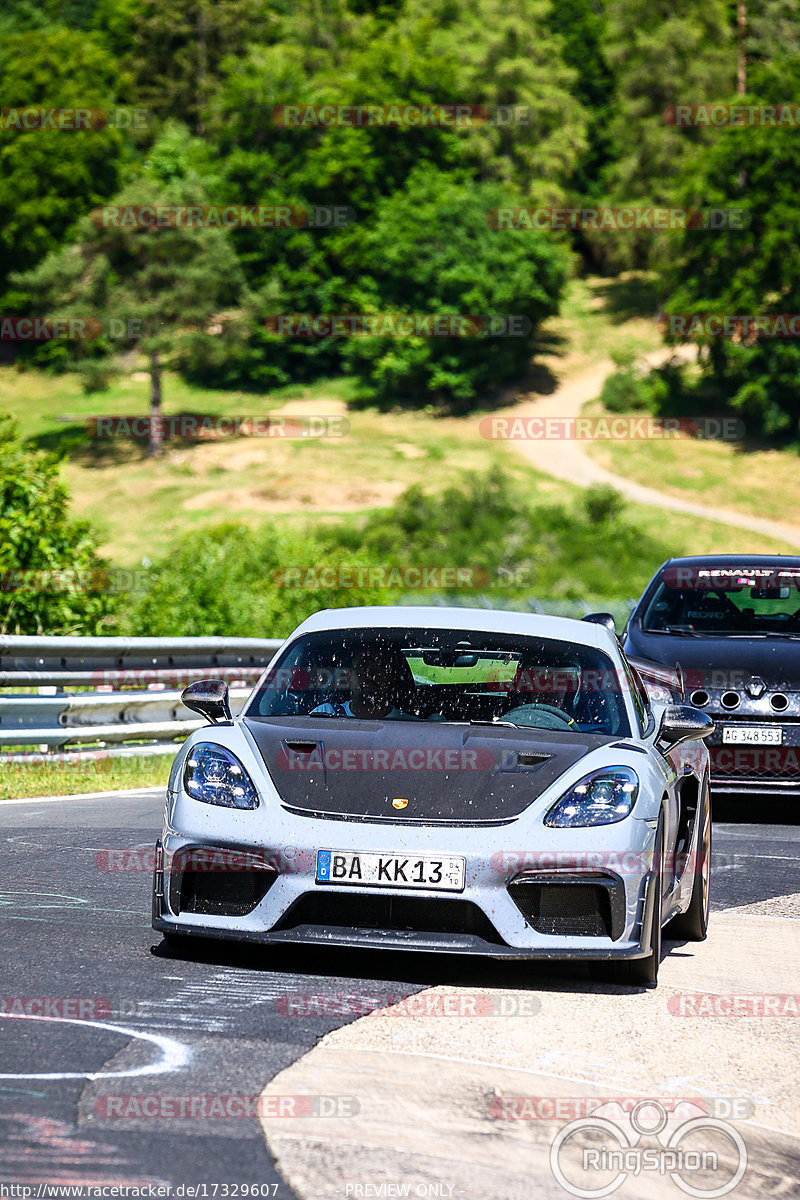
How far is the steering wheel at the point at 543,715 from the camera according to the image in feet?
21.4

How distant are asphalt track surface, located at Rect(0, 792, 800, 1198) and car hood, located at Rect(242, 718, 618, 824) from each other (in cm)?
61

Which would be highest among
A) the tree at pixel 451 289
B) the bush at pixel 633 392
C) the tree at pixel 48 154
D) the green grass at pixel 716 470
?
the tree at pixel 48 154

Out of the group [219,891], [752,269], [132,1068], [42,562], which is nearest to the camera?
[132,1068]

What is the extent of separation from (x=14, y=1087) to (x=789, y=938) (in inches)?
157

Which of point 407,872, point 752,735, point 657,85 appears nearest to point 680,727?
point 407,872

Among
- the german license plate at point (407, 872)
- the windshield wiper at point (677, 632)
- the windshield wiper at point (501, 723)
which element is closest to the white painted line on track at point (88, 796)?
the windshield wiper at point (677, 632)

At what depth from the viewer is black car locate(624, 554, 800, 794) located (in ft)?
38.7

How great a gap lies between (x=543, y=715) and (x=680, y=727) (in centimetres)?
55

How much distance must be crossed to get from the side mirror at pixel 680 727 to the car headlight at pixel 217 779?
1769 mm

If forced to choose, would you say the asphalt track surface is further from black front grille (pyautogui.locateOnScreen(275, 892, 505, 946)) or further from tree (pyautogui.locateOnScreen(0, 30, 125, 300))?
tree (pyautogui.locateOnScreen(0, 30, 125, 300))

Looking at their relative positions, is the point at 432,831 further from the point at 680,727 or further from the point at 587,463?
the point at 587,463

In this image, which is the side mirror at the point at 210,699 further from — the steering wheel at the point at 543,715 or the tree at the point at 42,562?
the tree at the point at 42,562

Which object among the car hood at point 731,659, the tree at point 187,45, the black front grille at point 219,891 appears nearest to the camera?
the black front grille at point 219,891

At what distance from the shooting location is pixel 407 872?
5.52 m
